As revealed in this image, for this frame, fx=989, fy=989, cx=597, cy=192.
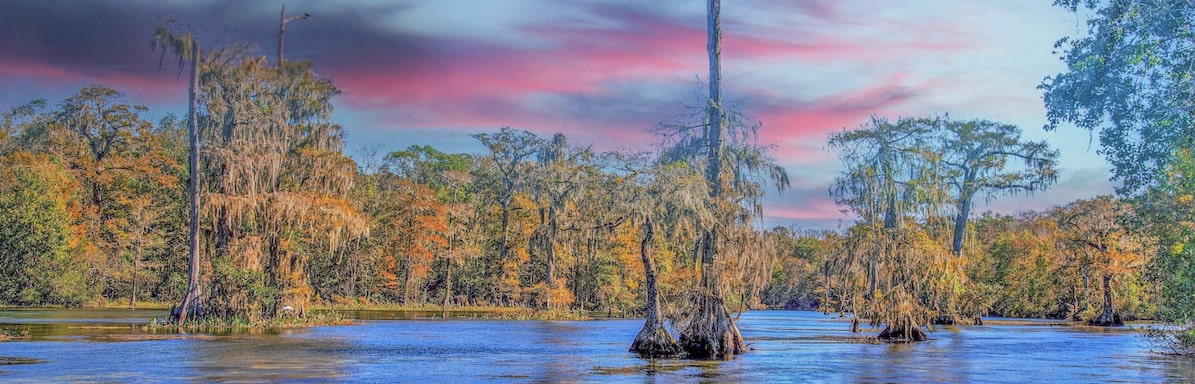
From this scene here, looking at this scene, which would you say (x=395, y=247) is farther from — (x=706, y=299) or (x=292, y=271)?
(x=706, y=299)

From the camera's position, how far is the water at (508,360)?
59.1 feet

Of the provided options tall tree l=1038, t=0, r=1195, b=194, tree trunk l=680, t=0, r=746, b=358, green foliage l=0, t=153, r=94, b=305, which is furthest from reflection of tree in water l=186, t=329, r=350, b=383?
green foliage l=0, t=153, r=94, b=305

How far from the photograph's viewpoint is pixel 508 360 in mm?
22938

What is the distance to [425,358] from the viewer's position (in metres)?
23.0

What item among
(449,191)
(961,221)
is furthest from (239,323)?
(449,191)

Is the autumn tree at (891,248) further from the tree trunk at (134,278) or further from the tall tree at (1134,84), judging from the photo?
the tree trunk at (134,278)

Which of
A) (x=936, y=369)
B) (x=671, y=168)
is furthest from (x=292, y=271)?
(x=936, y=369)

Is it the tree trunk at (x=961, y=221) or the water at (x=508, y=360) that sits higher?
the tree trunk at (x=961, y=221)

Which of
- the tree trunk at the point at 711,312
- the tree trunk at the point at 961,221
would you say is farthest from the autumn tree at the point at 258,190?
the tree trunk at the point at 961,221

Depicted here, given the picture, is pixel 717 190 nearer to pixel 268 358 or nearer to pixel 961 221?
pixel 268 358

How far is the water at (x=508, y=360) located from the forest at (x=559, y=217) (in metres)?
2.08

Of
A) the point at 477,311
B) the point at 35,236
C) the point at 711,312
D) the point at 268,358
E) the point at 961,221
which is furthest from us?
the point at 477,311

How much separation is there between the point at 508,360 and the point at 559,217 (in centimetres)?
958

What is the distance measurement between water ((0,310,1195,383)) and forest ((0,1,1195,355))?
2.08m
